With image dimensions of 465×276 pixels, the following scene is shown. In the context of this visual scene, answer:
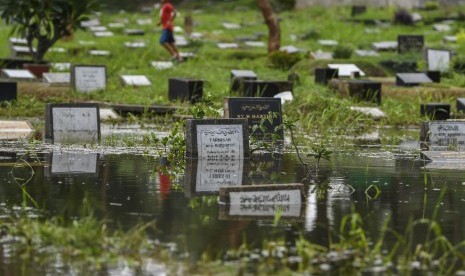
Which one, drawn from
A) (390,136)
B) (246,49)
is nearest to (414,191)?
(390,136)

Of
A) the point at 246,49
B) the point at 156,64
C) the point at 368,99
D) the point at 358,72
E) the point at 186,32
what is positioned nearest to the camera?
the point at 368,99

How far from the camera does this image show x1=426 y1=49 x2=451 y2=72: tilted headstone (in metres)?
25.4

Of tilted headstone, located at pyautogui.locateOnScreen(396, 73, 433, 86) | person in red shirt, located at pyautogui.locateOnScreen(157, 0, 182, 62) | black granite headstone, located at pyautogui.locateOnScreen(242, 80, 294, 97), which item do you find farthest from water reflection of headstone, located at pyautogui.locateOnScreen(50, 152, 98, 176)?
person in red shirt, located at pyautogui.locateOnScreen(157, 0, 182, 62)

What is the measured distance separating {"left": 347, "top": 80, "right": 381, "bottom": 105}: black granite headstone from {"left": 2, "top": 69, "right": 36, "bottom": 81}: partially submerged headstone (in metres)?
5.59

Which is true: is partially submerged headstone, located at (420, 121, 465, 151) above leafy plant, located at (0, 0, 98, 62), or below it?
below

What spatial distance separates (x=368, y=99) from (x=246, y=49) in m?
11.7

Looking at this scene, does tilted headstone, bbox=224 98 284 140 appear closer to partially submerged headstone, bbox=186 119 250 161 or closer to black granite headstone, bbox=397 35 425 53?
partially submerged headstone, bbox=186 119 250 161

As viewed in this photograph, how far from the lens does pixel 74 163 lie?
1280 cm

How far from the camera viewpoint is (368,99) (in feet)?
68.2

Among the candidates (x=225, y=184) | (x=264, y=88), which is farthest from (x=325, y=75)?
(x=225, y=184)

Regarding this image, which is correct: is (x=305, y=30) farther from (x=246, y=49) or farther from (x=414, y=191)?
(x=414, y=191)

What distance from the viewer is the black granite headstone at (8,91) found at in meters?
19.7

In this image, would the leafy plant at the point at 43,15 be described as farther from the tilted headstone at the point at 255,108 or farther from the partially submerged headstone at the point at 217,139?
the partially submerged headstone at the point at 217,139

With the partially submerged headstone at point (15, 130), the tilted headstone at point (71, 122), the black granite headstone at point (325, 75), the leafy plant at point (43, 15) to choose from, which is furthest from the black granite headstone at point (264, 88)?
the leafy plant at point (43, 15)
